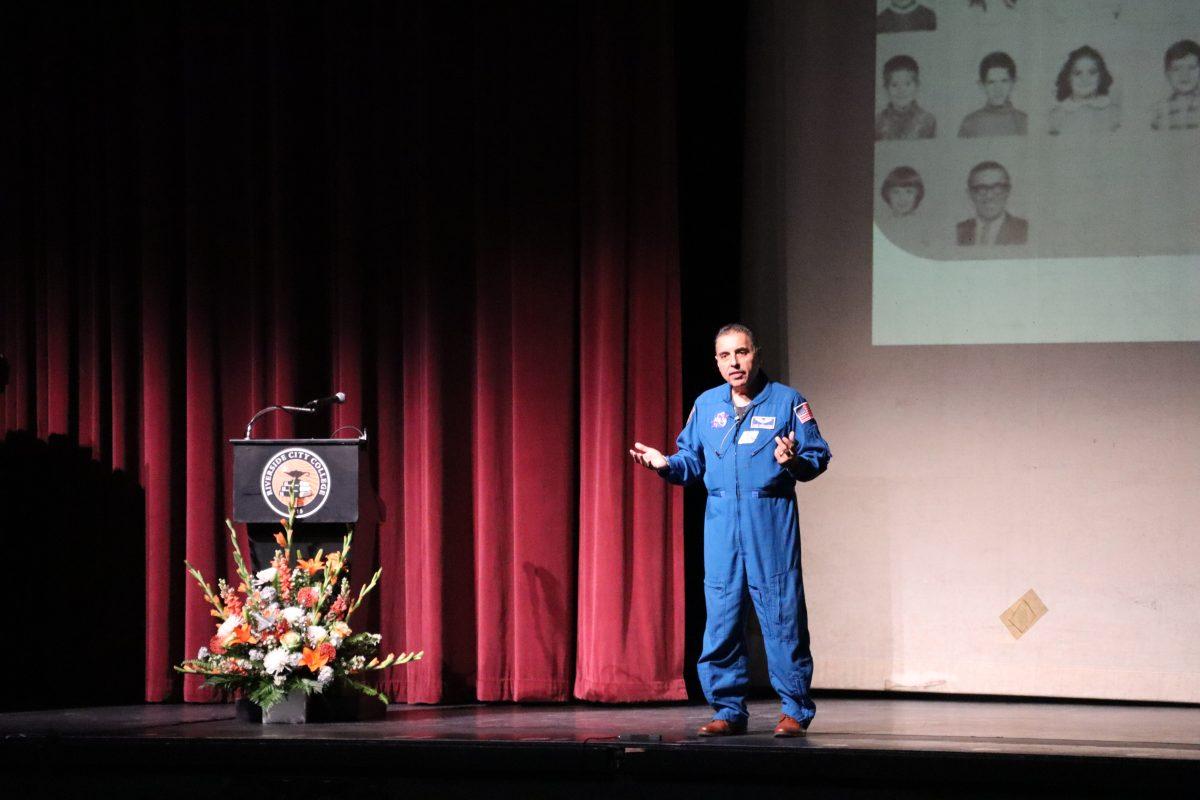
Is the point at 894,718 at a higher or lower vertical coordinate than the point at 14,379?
lower

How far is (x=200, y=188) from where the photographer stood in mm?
5277

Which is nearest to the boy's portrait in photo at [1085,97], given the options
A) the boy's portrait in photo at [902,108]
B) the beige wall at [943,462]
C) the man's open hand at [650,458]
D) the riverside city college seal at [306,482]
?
the boy's portrait in photo at [902,108]

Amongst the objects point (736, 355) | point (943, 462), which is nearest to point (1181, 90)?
point (943, 462)

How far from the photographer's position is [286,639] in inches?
167

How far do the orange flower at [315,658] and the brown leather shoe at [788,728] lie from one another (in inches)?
58.0

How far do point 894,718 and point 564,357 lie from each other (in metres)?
1.76

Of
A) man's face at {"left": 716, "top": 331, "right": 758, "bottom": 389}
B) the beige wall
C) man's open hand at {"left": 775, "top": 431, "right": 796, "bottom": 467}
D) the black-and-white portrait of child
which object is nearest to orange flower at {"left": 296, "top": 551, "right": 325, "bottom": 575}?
man's face at {"left": 716, "top": 331, "right": 758, "bottom": 389}

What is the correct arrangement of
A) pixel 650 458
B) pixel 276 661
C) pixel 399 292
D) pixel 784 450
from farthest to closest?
pixel 399 292 → pixel 276 661 → pixel 650 458 → pixel 784 450

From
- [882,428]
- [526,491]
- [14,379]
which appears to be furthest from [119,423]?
[882,428]

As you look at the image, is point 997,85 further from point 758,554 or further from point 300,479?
point 300,479

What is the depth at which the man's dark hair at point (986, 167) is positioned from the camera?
16.0ft

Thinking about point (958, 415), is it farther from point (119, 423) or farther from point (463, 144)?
point (119, 423)

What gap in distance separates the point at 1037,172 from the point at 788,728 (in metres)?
2.31

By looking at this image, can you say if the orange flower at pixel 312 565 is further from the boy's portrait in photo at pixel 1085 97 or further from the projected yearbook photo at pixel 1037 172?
the boy's portrait in photo at pixel 1085 97
